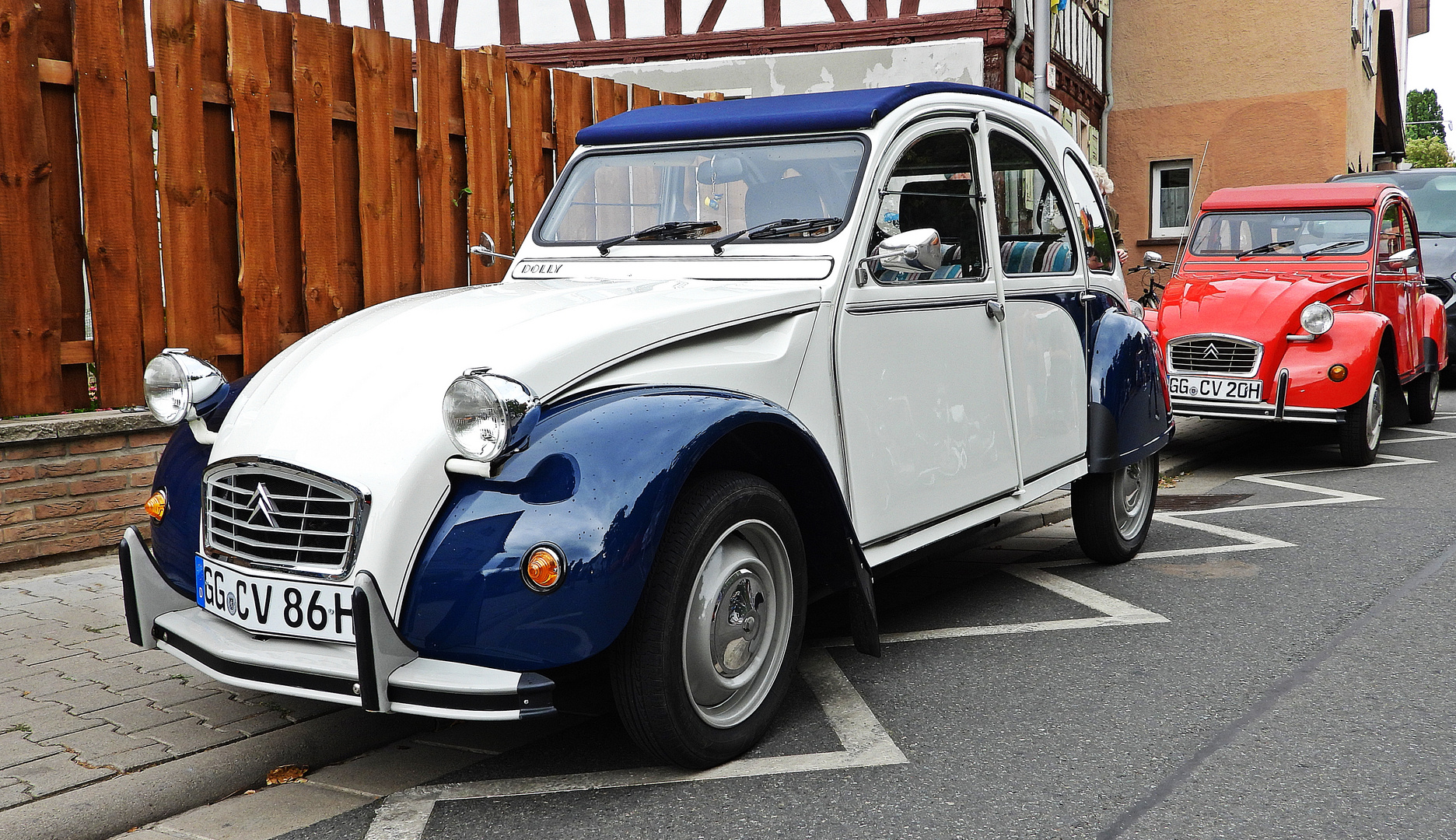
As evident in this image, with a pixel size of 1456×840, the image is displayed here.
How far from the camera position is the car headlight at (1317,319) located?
9.04 m

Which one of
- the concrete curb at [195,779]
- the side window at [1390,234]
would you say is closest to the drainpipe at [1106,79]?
the side window at [1390,234]

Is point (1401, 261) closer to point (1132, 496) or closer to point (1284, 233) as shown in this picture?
point (1284, 233)

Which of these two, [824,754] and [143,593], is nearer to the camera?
[143,593]

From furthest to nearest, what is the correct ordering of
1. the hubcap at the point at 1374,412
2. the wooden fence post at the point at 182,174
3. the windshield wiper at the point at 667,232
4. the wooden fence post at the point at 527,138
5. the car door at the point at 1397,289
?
the car door at the point at 1397,289 → the hubcap at the point at 1374,412 → the wooden fence post at the point at 527,138 → the wooden fence post at the point at 182,174 → the windshield wiper at the point at 667,232

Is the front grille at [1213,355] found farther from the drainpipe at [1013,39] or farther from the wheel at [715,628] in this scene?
the drainpipe at [1013,39]

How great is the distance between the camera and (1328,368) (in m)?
8.95

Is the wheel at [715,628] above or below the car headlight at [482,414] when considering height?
below

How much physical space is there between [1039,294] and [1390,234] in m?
6.68

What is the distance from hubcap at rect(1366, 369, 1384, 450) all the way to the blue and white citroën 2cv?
199 inches

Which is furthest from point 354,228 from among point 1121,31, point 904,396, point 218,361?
point 1121,31

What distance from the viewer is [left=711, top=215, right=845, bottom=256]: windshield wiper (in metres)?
4.25

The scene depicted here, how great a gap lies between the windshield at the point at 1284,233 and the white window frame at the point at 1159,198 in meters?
15.0

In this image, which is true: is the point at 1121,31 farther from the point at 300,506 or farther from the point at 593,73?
the point at 300,506

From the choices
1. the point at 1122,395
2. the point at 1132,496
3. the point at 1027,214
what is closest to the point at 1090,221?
the point at 1027,214
